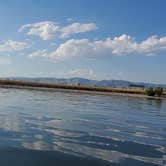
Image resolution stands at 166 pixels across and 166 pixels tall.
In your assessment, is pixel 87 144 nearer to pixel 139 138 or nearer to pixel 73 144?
pixel 73 144

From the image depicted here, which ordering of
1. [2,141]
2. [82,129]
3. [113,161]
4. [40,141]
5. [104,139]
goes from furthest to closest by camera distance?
[82,129] < [104,139] < [40,141] < [2,141] < [113,161]

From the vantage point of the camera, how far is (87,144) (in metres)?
17.1

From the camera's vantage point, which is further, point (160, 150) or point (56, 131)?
point (56, 131)

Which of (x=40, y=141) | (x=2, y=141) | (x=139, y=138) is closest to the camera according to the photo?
(x=2, y=141)

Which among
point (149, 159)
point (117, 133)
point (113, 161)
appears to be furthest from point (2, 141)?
point (117, 133)

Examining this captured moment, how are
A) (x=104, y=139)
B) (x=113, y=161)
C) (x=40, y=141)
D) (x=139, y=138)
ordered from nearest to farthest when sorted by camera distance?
(x=113, y=161), (x=40, y=141), (x=104, y=139), (x=139, y=138)

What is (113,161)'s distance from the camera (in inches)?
553

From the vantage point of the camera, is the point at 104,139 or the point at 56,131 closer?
the point at 104,139

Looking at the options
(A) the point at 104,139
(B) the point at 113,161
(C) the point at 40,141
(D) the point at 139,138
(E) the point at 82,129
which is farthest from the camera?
(E) the point at 82,129

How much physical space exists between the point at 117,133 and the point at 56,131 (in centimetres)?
355

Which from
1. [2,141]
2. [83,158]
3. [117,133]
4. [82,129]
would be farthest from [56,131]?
[83,158]

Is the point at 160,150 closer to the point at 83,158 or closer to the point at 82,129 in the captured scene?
the point at 83,158

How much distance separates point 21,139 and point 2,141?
4.01 ft

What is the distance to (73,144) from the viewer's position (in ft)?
55.5
